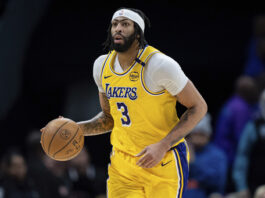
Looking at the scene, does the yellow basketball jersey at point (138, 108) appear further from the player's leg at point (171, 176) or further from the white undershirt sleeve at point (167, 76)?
the player's leg at point (171, 176)

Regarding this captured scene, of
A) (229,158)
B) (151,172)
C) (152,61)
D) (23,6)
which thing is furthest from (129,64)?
(23,6)

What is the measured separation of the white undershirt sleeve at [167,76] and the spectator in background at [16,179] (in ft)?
12.1

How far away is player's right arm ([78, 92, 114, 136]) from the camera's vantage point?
18.9 feet

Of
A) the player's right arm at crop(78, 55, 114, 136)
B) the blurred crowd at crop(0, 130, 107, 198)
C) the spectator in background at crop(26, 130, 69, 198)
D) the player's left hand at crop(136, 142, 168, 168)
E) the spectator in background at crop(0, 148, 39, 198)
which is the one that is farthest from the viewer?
the spectator in background at crop(26, 130, 69, 198)

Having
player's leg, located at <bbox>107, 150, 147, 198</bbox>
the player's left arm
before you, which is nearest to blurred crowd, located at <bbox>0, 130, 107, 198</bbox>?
player's leg, located at <bbox>107, 150, 147, 198</bbox>

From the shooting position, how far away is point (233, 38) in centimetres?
1180

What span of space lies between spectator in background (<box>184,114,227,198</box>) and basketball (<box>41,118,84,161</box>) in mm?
2992

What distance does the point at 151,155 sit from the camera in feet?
16.2

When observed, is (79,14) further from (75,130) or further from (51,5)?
(75,130)

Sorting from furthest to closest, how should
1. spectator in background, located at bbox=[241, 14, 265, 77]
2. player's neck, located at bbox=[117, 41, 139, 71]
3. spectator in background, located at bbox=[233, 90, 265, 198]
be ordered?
spectator in background, located at bbox=[241, 14, 265, 77], spectator in background, located at bbox=[233, 90, 265, 198], player's neck, located at bbox=[117, 41, 139, 71]

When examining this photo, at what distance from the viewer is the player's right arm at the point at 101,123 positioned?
5.75 metres

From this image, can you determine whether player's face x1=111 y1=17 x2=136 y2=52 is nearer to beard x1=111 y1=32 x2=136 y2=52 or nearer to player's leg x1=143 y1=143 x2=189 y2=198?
beard x1=111 y1=32 x2=136 y2=52

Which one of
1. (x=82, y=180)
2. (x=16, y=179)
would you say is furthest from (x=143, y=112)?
(x=82, y=180)

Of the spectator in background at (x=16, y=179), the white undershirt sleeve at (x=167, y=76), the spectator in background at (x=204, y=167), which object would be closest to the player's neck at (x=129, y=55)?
the white undershirt sleeve at (x=167, y=76)
